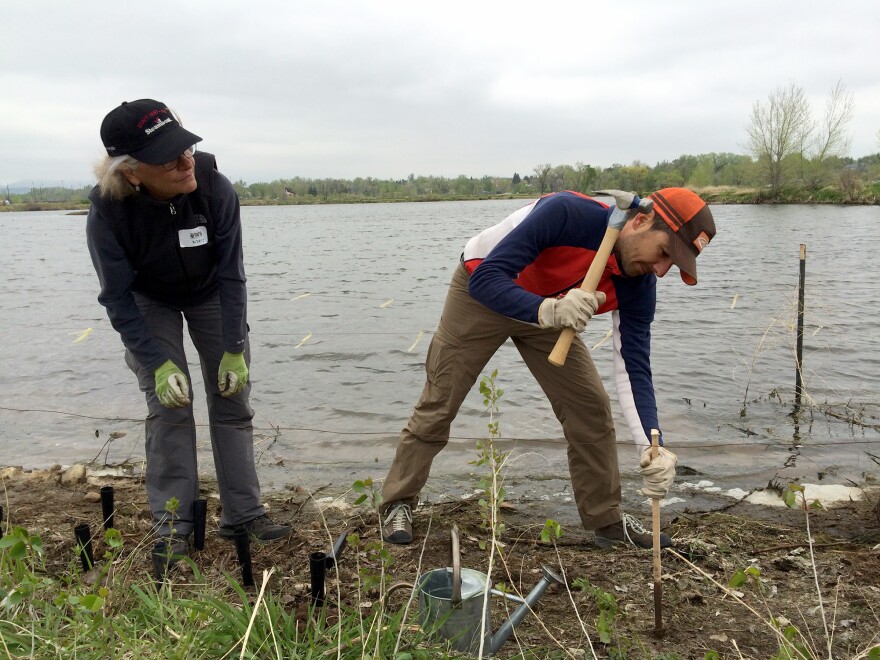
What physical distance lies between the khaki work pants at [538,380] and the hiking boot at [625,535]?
5cm

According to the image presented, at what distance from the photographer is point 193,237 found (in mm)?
3230

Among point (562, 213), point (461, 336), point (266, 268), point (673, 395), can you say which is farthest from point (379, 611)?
point (266, 268)


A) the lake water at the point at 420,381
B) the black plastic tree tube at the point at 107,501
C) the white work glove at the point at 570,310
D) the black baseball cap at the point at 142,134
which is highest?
the black baseball cap at the point at 142,134

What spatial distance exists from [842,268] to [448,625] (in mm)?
17896

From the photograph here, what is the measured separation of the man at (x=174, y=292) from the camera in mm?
2916

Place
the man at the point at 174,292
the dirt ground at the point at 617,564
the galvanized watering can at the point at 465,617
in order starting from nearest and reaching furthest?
the galvanized watering can at the point at 465,617, the dirt ground at the point at 617,564, the man at the point at 174,292

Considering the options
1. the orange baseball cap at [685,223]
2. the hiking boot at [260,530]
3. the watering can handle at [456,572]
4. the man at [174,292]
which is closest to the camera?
the watering can handle at [456,572]

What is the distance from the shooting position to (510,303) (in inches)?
116

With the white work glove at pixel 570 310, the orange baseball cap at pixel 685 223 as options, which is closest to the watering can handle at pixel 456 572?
the white work glove at pixel 570 310

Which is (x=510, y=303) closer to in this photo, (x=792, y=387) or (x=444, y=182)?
(x=792, y=387)

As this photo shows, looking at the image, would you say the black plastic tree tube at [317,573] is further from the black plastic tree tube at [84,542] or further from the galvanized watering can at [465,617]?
the black plastic tree tube at [84,542]

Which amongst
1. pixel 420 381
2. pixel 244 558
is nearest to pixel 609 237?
pixel 244 558

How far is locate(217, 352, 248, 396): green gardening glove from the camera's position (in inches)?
136

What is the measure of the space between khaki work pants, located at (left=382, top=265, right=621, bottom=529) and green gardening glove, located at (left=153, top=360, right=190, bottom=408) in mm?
1139
